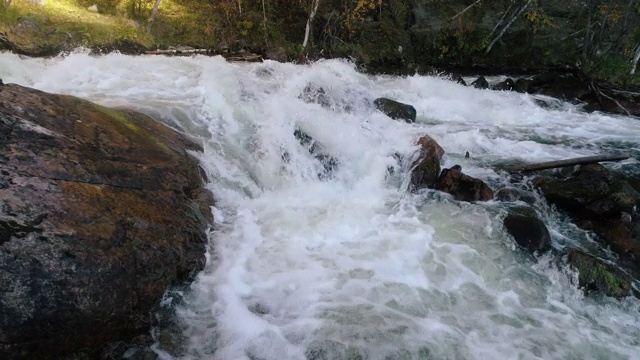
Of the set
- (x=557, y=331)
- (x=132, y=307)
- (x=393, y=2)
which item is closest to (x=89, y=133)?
(x=132, y=307)

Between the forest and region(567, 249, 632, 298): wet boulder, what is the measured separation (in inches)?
545

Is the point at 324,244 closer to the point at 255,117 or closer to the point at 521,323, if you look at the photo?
the point at 521,323

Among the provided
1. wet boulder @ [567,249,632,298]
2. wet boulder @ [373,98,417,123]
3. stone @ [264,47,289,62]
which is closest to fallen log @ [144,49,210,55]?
stone @ [264,47,289,62]

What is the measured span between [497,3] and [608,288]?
18.8 meters

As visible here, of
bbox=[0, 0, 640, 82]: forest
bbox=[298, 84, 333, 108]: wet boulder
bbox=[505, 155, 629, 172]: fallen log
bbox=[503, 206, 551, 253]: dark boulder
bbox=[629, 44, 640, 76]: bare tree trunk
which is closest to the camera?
bbox=[503, 206, 551, 253]: dark boulder

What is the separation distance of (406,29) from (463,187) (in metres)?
14.2

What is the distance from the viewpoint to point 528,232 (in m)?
6.91

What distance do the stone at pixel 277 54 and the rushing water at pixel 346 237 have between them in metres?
3.85

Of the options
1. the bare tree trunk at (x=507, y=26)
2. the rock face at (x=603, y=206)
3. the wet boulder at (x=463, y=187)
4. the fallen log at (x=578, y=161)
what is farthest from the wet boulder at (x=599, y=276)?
the bare tree trunk at (x=507, y=26)

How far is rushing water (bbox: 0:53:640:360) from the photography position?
4.93 m

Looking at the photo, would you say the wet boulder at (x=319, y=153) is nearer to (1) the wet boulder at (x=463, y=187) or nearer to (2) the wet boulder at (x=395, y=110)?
(1) the wet boulder at (x=463, y=187)

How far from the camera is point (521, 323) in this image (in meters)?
5.38

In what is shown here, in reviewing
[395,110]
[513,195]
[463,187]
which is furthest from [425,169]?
[395,110]

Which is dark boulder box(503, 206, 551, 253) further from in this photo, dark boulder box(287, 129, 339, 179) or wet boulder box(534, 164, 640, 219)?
dark boulder box(287, 129, 339, 179)
